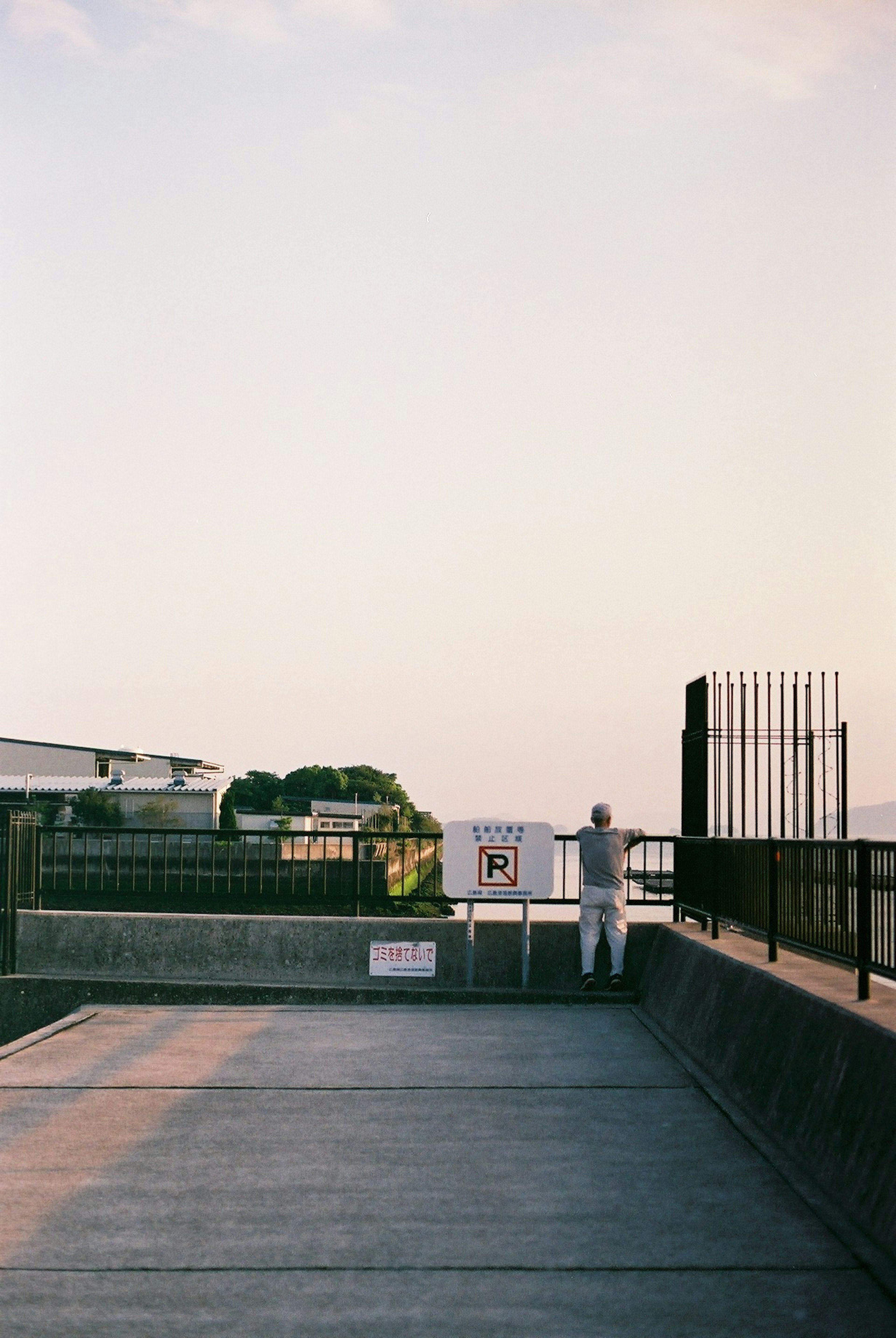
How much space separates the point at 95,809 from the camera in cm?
9019

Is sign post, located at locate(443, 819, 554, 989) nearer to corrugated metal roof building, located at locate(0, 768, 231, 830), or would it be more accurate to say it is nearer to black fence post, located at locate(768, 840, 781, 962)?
black fence post, located at locate(768, 840, 781, 962)

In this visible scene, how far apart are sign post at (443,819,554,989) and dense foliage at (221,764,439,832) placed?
113934 millimetres

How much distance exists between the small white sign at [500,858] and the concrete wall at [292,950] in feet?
1.94

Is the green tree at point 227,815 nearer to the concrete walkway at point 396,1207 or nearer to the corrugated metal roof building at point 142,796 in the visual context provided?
the corrugated metal roof building at point 142,796

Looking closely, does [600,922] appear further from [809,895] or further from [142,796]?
[142,796]

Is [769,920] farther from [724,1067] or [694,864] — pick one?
[694,864]

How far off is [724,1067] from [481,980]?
5.05 metres

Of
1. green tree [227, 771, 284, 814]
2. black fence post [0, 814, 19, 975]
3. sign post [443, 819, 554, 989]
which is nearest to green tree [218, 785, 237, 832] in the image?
green tree [227, 771, 284, 814]

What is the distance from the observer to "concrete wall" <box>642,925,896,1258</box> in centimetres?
547

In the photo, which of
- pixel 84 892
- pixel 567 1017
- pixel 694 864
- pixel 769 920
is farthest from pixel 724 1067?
pixel 84 892

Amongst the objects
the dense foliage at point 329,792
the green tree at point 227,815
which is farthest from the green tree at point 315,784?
the green tree at point 227,815

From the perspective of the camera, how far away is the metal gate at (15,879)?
514 inches

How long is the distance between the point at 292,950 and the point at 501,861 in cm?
225

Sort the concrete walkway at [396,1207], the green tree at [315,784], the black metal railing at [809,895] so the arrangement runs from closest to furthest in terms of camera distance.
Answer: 1. the concrete walkway at [396,1207]
2. the black metal railing at [809,895]
3. the green tree at [315,784]
